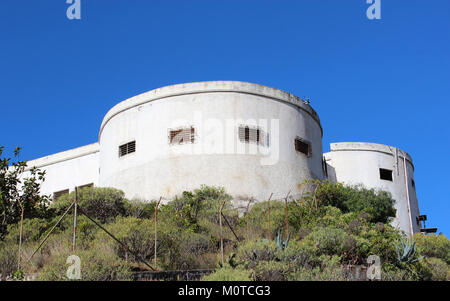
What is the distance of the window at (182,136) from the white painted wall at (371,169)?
336 inches

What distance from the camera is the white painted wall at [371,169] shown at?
26.4 meters

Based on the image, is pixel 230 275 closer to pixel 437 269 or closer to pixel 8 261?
pixel 8 261

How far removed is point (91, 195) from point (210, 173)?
4280 millimetres

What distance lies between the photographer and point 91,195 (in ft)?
61.1

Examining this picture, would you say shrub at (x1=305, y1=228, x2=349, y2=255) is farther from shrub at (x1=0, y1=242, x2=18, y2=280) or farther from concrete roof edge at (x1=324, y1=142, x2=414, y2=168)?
concrete roof edge at (x1=324, y1=142, x2=414, y2=168)

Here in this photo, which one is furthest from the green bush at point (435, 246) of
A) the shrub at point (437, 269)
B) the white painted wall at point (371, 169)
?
the white painted wall at point (371, 169)

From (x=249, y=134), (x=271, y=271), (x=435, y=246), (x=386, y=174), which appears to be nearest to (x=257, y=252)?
(x=271, y=271)

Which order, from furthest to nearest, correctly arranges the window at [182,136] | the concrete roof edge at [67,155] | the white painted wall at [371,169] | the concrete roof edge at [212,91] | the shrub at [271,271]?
the white painted wall at [371,169], the concrete roof edge at [67,155], the concrete roof edge at [212,91], the window at [182,136], the shrub at [271,271]

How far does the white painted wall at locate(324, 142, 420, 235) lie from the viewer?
26.4 metres

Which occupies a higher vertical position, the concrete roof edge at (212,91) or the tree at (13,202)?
the concrete roof edge at (212,91)

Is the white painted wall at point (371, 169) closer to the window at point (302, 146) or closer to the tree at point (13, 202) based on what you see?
the window at point (302, 146)
